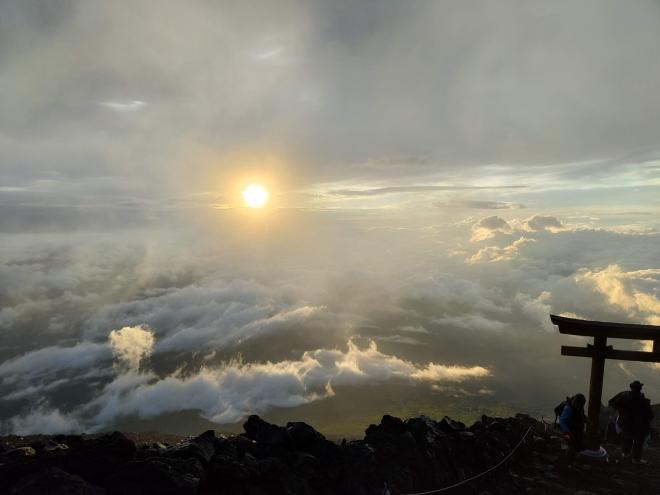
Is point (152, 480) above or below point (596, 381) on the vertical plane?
below

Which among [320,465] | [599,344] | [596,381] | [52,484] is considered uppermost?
[599,344]

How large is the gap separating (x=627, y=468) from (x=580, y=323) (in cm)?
483

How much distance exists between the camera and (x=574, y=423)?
528 inches

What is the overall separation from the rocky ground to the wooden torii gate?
1811mm

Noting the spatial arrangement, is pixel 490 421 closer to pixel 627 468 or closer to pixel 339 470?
pixel 627 468

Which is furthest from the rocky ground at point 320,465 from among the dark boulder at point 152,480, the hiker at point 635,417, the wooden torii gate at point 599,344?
the wooden torii gate at point 599,344

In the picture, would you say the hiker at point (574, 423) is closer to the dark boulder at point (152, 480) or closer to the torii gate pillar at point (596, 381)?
the torii gate pillar at point (596, 381)

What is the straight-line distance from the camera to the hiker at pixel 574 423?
13.4 metres

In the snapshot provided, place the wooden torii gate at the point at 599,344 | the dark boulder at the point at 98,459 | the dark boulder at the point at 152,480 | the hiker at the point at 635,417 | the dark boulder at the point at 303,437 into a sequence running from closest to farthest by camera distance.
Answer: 1. the dark boulder at the point at 152,480
2. the dark boulder at the point at 98,459
3. the dark boulder at the point at 303,437
4. the hiker at the point at 635,417
5. the wooden torii gate at the point at 599,344

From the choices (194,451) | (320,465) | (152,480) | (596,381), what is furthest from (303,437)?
(596,381)

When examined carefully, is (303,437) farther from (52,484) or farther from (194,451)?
(52,484)

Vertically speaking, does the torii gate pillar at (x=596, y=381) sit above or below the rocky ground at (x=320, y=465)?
above

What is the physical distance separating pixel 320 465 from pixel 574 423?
8.75 m

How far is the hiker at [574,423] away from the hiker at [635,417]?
2.13m
